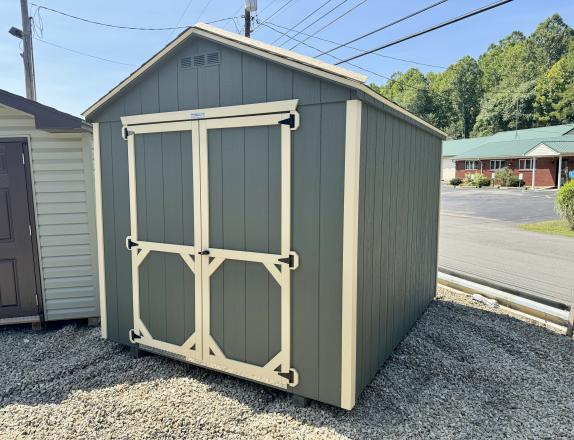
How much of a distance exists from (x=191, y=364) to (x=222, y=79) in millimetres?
2348

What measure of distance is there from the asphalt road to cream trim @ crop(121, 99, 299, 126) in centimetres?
423

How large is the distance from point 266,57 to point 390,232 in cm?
167

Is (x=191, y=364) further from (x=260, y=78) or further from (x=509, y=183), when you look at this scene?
(x=509, y=183)

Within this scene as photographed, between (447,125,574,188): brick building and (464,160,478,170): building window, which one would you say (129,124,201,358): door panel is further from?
(464,160,478,170): building window

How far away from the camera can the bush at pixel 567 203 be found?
11305 mm

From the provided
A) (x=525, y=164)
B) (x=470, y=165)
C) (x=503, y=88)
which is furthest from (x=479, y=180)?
(x=503, y=88)

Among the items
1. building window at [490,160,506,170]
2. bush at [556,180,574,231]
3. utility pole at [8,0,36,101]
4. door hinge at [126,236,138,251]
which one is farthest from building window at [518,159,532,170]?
door hinge at [126,236,138,251]

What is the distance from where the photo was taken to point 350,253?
255 cm

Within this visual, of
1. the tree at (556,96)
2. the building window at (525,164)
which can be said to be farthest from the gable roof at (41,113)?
the tree at (556,96)

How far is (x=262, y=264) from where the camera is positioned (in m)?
2.86

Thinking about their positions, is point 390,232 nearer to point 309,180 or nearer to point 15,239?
point 309,180

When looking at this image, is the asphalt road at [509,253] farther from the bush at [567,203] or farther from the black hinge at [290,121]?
the black hinge at [290,121]

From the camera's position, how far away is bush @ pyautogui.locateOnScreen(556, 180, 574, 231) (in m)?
11.3

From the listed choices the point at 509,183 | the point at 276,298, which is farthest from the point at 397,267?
the point at 509,183
